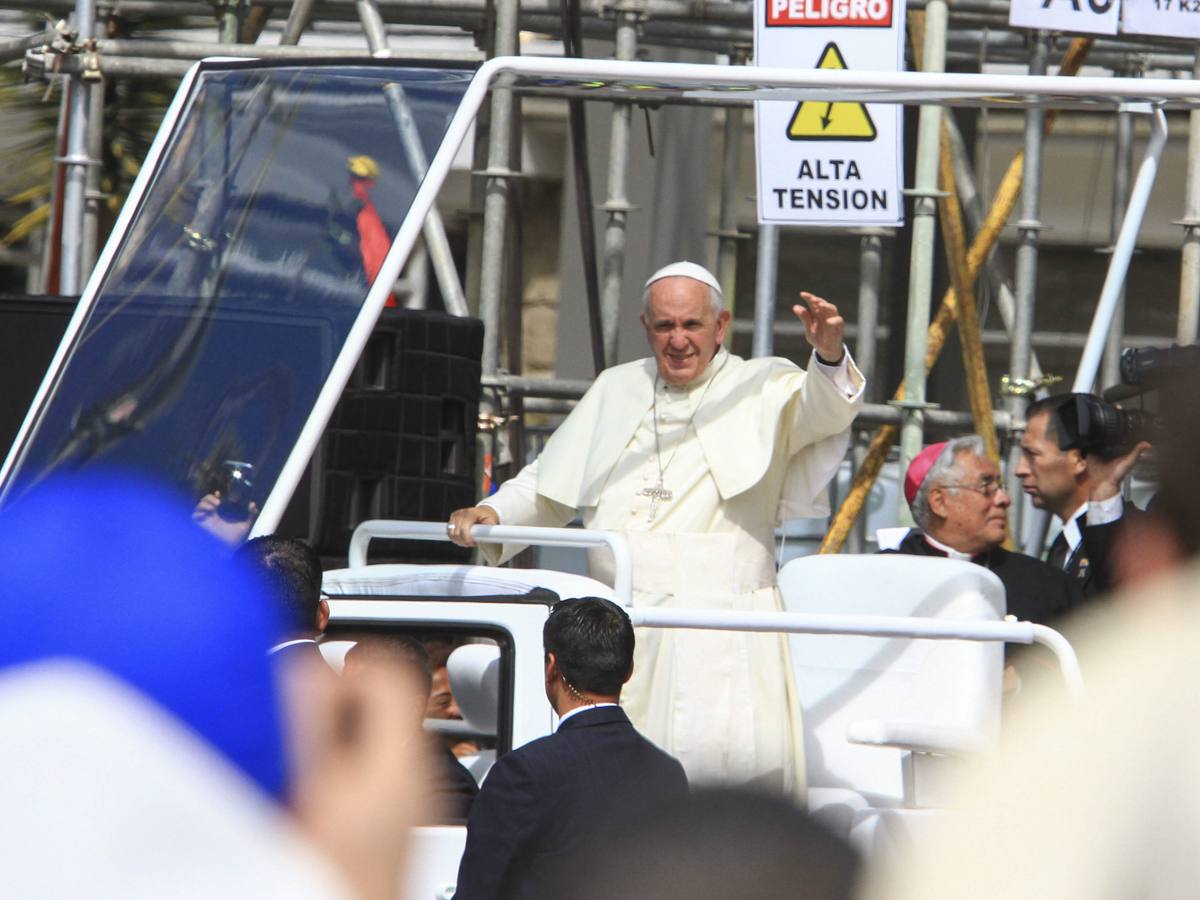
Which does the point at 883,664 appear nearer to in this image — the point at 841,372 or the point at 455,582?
the point at 841,372

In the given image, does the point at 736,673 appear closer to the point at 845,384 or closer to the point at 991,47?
the point at 845,384

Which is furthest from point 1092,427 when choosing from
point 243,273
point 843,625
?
point 243,273

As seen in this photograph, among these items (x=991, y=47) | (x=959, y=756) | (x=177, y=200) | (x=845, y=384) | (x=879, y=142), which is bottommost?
(x=959, y=756)

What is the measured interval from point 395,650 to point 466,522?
68 centimetres

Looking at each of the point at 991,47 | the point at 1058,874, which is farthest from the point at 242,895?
the point at 991,47

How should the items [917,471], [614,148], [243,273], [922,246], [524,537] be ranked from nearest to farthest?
1. [243,273]
2. [524,537]
3. [917,471]
4. [922,246]
5. [614,148]

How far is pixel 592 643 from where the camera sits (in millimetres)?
3369

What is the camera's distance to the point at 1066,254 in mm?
9367

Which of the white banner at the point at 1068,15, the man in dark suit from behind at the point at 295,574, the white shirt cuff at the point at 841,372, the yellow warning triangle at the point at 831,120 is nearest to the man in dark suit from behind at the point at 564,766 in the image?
the man in dark suit from behind at the point at 295,574

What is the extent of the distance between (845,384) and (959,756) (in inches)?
40.2

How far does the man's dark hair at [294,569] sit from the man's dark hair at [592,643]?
41cm

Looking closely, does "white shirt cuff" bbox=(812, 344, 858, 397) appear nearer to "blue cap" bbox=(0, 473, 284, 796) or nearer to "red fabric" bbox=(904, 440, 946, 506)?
"red fabric" bbox=(904, 440, 946, 506)

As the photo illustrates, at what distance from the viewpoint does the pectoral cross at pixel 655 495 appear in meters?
4.82

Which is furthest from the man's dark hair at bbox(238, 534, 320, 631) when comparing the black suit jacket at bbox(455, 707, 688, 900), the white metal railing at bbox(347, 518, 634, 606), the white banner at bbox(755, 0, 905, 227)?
the white banner at bbox(755, 0, 905, 227)
